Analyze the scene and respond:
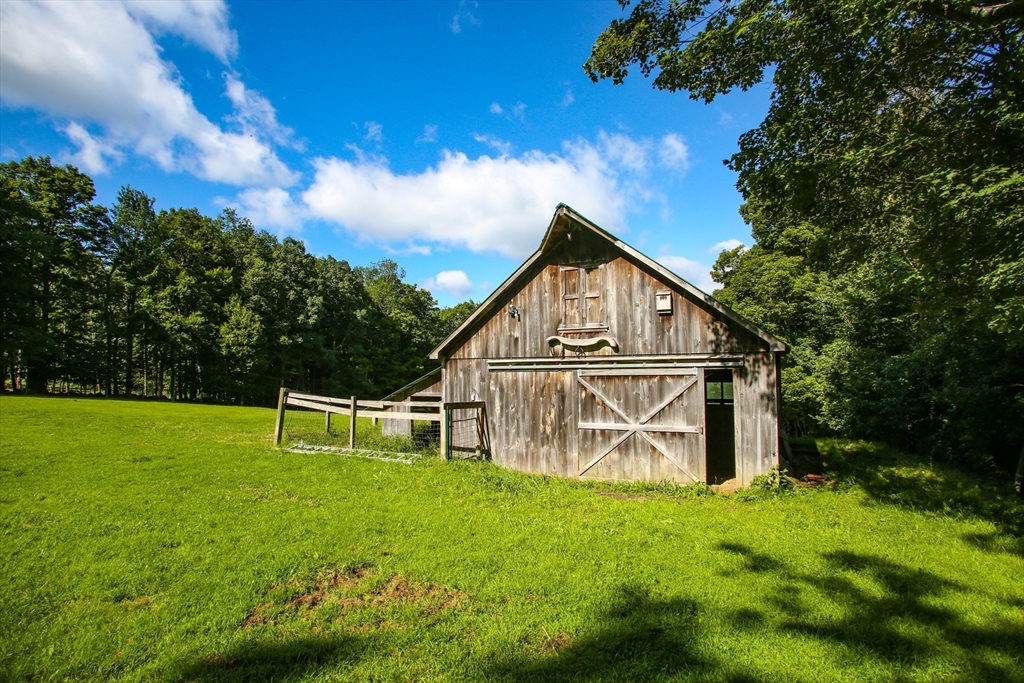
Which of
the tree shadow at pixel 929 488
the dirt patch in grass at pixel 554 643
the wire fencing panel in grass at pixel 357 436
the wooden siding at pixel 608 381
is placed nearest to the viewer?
the dirt patch in grass at pixel 554 643

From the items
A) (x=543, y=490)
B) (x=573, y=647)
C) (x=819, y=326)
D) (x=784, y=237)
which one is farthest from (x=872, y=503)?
(x=784, y=237)

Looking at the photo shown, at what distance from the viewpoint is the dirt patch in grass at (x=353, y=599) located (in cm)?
452

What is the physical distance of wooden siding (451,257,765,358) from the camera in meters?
10.5

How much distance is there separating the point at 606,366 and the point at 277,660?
8.81 meters

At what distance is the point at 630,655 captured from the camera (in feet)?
13.2

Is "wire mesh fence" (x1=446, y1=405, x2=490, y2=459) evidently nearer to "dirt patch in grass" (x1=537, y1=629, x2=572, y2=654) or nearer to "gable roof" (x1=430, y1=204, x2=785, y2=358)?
"gable roof" (x1=430, y1=204, x2=785, y2=358)

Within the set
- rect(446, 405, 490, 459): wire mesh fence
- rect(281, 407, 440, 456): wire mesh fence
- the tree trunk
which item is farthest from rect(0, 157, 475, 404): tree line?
the tree trunk

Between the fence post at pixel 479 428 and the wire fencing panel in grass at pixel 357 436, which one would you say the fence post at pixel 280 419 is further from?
the fence post at pixel 479 428

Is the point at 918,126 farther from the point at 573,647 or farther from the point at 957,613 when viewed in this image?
the point at 573,647

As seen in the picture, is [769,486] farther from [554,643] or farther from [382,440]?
[382,440]

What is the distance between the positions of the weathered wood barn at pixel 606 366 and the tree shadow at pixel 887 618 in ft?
14.6

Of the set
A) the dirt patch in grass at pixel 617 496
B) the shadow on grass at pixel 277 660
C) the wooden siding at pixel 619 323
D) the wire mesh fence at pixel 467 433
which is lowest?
the dirt patch in grass at pixel 617 496

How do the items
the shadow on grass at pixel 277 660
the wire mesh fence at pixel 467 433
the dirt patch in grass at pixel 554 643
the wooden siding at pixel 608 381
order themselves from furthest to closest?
the wire mesh fence at pixel 467 433 → the wooden siding at pixel 608 381 → the dirt patch in grass at pixel 554 643 → the shadow on grass at pixel 277 660

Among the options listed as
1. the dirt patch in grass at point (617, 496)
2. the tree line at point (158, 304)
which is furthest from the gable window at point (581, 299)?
the tree line at point (158, 304)
